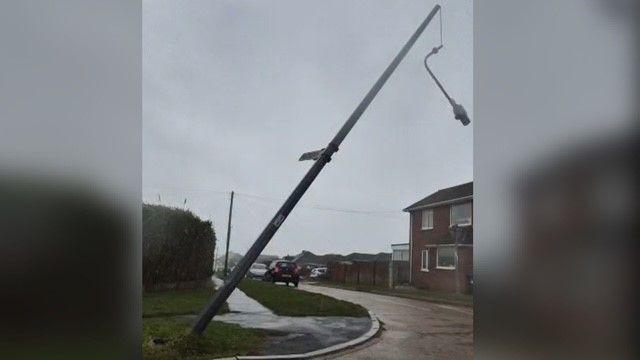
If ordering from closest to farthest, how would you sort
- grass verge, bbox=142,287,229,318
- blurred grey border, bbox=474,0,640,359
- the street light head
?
1. blurred grey border, bbox=474,0,640,359
2. the street light head
3. grass verge, bbox=142,287,229,318

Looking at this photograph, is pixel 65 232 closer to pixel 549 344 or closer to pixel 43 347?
pixel 43 347

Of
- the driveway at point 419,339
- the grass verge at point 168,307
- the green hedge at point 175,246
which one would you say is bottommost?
the driveway at point 419,339

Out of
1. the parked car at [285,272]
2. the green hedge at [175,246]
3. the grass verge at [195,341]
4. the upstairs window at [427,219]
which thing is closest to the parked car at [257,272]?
the parked car at [285,272]

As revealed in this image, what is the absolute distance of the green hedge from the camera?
14.6m

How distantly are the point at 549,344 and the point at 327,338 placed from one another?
25.4ft

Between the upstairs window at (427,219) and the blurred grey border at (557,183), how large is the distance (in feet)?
109

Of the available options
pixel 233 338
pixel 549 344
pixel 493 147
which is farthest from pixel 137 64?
pixel 233 338

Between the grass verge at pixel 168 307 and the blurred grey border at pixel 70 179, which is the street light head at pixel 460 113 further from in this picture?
the grass verge at pixel 168 307

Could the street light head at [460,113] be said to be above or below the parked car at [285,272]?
above

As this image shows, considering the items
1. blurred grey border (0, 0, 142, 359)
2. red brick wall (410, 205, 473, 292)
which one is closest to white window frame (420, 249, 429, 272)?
red brick wall (410, 205, 473, 292)

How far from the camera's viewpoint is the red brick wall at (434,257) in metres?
28.2

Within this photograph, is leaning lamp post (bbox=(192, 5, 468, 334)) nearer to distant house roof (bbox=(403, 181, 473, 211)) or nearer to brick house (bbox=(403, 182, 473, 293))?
brick house (bbox=(403, 182, 473, 293))

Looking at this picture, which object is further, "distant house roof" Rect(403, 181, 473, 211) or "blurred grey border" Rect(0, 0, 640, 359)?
"distant house roof" Rect(403, 181, 473, 211)

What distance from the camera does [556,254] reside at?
135cm
